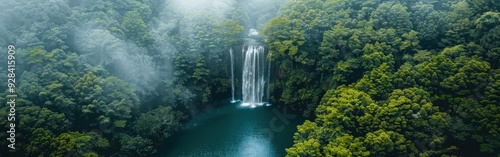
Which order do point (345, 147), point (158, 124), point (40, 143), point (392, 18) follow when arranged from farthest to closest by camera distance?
point (392, 18), point (158, 124), point (40, 143), point (345, 147)

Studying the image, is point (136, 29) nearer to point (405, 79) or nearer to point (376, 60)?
point (376, 60)

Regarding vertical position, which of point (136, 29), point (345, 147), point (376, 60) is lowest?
point (345, 147)

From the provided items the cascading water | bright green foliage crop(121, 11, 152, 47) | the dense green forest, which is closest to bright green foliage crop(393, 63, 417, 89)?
the dense green forest

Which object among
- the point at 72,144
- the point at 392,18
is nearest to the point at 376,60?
the point at 392,18

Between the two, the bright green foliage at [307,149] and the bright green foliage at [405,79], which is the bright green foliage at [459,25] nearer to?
the bright green foliage at [405,79]

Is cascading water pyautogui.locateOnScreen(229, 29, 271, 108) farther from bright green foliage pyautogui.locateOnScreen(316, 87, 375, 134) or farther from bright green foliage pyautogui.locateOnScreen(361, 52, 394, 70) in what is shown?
bright green foliage pyautogui.locateOnScreen(316, 87, 375, 134)

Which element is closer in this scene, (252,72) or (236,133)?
(236,133)

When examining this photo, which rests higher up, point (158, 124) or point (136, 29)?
point (136, 29)

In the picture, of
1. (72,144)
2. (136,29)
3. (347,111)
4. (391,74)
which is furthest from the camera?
(136,29)
